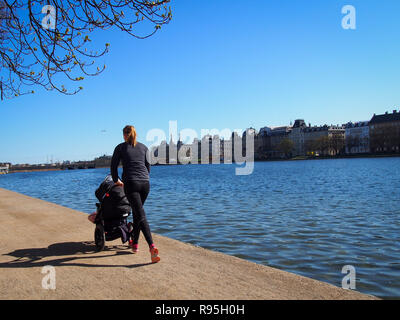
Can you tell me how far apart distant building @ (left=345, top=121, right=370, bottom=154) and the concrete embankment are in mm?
158703

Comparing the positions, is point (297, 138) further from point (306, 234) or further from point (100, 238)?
point (100, 238)

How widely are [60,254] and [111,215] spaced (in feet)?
3.68

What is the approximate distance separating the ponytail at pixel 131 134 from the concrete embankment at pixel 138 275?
1977 millimetres

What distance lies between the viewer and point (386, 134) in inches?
5330

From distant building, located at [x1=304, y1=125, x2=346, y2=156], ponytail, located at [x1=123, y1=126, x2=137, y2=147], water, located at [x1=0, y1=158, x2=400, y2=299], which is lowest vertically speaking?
water, located at [x1=0, y1=158, x2=400, y2=299]

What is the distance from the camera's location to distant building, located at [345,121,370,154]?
15462cm

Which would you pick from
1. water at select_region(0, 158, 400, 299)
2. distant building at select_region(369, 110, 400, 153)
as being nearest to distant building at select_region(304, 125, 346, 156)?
distant building at select_region(369, 110, 400, 153)

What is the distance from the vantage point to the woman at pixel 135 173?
618 centimetres

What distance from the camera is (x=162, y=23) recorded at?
6656 millimetres

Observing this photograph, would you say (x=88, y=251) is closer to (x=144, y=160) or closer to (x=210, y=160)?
(x=144, y=160)

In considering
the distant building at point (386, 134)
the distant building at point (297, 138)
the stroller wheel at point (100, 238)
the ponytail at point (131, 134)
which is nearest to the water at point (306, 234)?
the stroller wheel at point (100, 238)

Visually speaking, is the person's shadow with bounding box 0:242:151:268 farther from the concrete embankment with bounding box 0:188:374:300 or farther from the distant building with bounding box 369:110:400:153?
the distant building with bounding box 369:110:400:153

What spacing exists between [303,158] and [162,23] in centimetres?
16099
